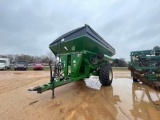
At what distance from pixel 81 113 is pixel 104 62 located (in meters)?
4.05

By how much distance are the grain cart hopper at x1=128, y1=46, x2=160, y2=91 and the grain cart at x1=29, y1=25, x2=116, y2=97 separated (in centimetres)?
176

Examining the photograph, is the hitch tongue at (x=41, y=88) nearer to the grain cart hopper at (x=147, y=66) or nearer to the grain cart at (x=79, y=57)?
the grain cart at (x=79, y=57)

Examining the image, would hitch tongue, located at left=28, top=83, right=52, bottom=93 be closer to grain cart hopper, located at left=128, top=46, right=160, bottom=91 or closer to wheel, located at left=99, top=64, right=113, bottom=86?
wheel, located at left=99, top=64, right=113, bottom=86

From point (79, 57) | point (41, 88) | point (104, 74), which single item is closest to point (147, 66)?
point (104, 74)

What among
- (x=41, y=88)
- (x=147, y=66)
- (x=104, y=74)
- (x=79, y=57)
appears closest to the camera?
(x=41, y=88)

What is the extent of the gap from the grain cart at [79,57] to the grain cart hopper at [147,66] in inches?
69.1

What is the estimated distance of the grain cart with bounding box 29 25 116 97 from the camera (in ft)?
18.1

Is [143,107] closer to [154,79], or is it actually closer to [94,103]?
[94,103]

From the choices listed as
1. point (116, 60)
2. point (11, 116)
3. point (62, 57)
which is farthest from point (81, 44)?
point (116, 60)

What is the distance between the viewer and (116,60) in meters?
9.57

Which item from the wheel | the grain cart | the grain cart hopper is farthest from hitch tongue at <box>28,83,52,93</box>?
the grain cart hopper

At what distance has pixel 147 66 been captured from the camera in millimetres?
7414

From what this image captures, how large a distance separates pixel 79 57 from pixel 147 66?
3649 millimetres

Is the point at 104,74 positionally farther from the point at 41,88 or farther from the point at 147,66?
the point at 41,88
